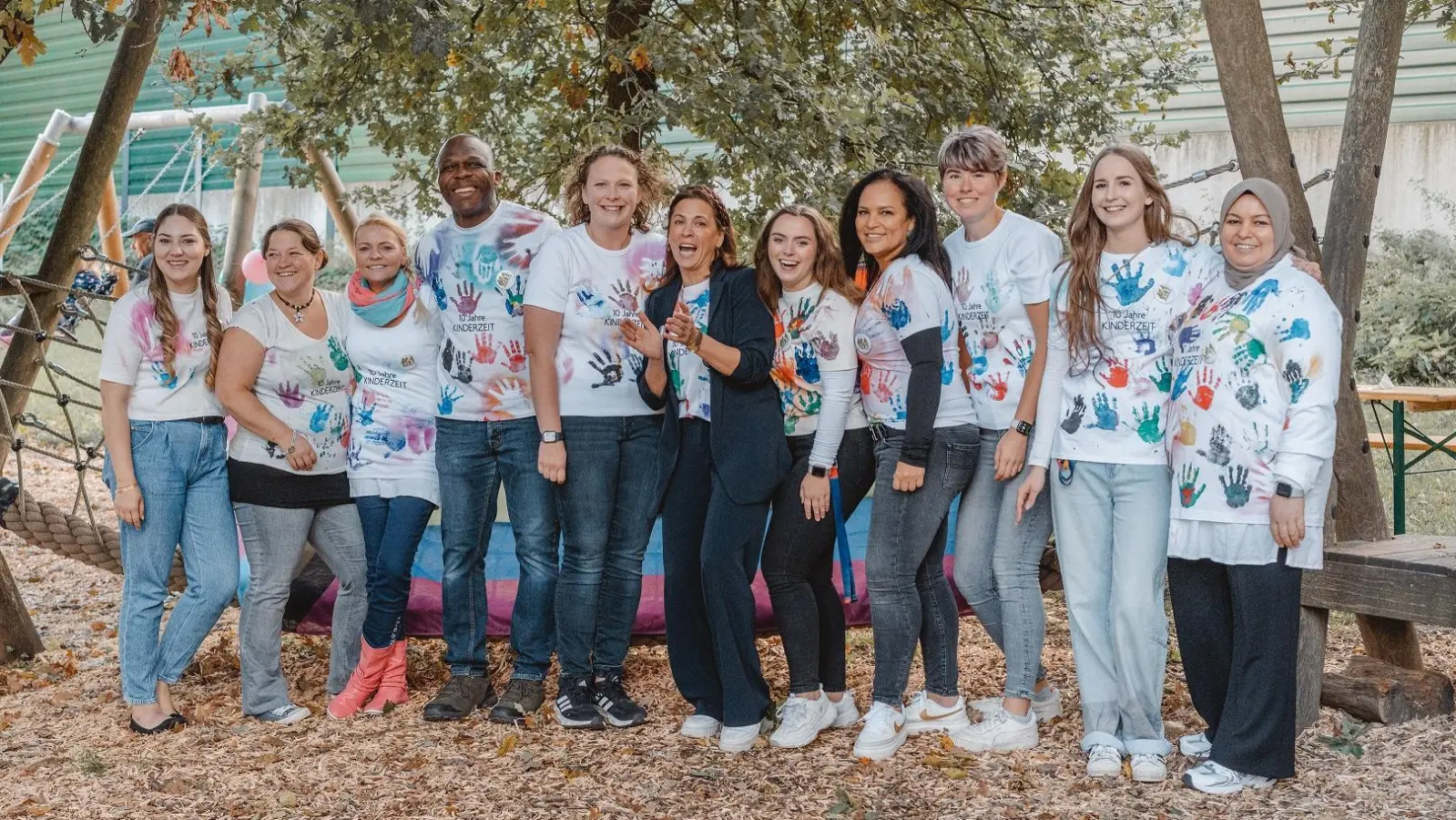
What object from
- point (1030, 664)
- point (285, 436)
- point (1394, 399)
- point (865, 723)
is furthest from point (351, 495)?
point (1394, 399)

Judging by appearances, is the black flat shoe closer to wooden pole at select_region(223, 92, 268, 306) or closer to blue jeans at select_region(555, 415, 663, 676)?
blue jeans at select_region(555, 415, 663, 676)

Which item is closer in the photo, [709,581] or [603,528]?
[709,581]

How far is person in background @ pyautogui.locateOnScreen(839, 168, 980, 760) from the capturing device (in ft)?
12.0

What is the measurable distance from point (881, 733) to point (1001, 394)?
101 centimetres

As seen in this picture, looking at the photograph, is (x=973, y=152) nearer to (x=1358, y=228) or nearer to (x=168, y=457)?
(x=1358, y=228)

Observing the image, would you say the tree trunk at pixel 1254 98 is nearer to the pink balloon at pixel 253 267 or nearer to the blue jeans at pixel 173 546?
the blue jeans at pixel 173 546

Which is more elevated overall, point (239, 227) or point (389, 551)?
point (239, 227)

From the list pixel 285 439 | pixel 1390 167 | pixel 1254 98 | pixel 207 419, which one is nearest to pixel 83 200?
pixel 207 419

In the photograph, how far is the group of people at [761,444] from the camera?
11.5 ft

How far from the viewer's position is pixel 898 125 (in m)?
5.70

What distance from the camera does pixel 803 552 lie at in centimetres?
382

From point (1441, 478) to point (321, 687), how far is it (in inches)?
313

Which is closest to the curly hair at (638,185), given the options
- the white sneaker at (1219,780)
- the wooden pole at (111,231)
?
the white sneaker at (1219,780)

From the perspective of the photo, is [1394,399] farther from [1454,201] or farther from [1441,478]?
[1454,201]
